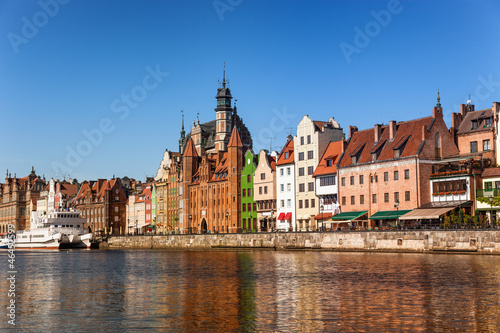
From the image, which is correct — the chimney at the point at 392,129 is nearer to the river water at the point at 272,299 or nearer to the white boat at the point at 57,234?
the river water at the point at 272,299

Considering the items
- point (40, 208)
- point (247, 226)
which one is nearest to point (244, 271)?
point (247, 226)

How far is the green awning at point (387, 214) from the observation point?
79.4 m

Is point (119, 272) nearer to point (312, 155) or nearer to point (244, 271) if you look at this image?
point (244, 271)

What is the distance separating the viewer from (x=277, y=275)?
157 feet

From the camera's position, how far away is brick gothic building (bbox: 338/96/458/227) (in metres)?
79.8

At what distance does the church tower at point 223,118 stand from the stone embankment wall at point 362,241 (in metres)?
47.6

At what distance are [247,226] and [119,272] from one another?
60.8 m

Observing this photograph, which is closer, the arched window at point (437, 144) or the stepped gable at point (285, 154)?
the arched window at point (437, 144)

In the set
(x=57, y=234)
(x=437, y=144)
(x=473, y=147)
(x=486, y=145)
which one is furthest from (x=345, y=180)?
(x=57, y=234)

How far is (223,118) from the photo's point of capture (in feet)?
528

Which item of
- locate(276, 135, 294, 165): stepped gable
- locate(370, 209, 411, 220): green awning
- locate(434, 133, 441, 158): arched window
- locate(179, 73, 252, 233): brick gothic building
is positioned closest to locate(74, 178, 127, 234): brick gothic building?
locate(179, 73, 252, 233): brick gothic building

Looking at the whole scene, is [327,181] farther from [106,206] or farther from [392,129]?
[106,206]

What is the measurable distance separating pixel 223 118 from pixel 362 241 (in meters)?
90.4

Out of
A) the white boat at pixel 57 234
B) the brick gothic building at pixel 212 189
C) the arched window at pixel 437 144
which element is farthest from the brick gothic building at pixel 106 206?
the arched window at pixel 437 144
